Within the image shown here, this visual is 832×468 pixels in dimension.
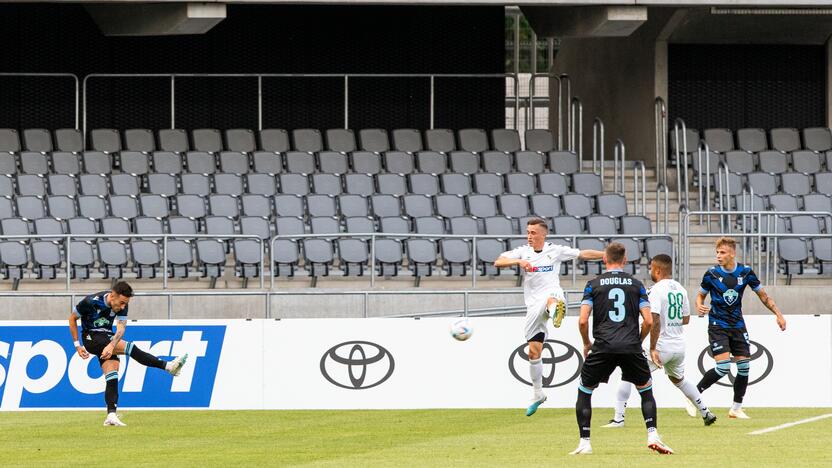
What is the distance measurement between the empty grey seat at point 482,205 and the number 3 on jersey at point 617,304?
12.0m

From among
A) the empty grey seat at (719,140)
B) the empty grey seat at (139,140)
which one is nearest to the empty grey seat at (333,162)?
the empty grey seat at (139,140)

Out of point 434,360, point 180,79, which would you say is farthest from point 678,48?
point 434,360

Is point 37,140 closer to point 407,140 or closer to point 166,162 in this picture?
point 166,162

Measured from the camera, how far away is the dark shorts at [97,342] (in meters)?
14.3

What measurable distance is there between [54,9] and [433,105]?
7591mm

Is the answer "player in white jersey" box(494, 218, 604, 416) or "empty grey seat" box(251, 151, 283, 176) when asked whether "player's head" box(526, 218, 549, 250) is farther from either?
"empty grey seat" box(251, 151, 283, 176)

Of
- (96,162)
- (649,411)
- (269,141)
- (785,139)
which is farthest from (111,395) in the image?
(785,139)

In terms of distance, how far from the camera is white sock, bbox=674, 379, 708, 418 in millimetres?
13422

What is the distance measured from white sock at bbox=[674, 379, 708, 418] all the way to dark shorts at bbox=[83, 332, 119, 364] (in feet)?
18.0

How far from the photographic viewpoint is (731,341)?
14320 mm

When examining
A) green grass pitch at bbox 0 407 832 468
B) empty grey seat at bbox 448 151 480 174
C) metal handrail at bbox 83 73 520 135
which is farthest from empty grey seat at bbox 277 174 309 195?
green grass pitch at bbox 0 407 832 468

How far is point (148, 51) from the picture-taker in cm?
2834

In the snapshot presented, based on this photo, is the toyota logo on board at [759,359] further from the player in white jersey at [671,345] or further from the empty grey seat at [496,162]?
the empty grey seat at [496,162]

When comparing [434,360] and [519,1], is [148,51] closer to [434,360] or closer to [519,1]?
[519,1]
